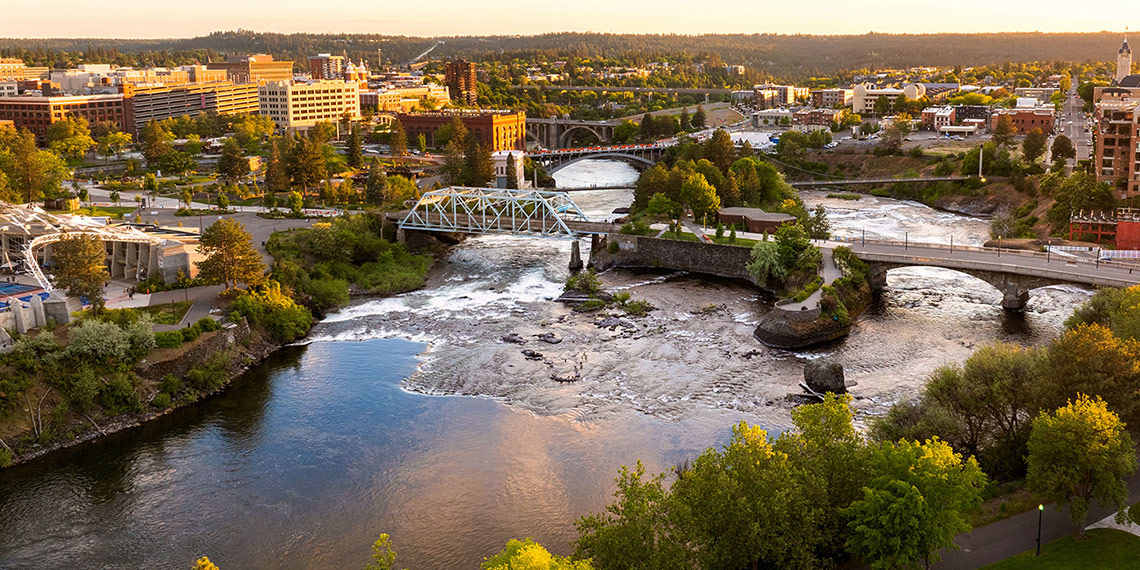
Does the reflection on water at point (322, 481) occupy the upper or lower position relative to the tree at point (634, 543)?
lower

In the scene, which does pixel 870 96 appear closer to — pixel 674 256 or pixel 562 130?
pixel 562 130

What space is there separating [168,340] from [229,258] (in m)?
6.98

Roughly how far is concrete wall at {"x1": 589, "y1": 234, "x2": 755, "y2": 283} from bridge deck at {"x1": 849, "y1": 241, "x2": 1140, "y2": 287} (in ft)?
19.0

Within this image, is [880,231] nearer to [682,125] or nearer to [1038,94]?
[682,125]

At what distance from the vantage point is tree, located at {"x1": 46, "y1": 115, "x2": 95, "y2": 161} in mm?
85812

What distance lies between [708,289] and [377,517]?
87.0ft

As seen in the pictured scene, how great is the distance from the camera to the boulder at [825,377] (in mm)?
32438

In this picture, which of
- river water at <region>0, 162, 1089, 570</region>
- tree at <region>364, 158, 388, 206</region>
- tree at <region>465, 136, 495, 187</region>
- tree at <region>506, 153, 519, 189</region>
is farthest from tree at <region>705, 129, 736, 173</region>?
river water at <region>0, 162, 1089, 570</region>

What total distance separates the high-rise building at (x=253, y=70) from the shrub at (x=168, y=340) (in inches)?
4761

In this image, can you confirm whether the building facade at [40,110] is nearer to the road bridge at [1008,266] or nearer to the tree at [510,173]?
the tree at [510,173]

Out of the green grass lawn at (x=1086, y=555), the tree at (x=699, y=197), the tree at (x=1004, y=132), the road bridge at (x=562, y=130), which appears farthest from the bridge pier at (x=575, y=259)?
the road bridge at (x=562, y=130)

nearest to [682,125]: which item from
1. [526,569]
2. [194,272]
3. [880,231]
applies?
[880,231]

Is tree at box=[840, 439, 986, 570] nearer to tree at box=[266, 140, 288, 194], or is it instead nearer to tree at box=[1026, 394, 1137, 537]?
tree at box=[1026, 394, 1137, 537]

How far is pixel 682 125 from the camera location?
116125mm
